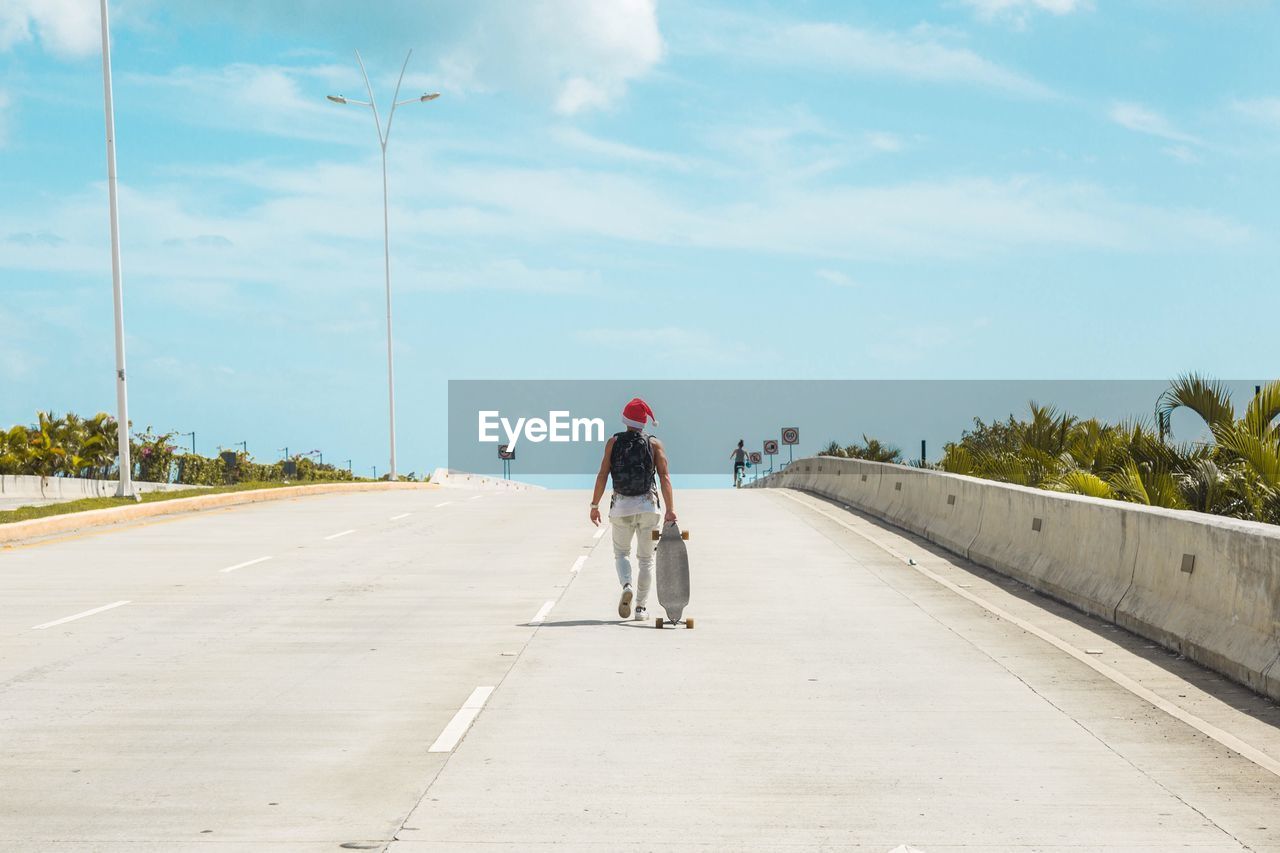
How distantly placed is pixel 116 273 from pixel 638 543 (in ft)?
72.3

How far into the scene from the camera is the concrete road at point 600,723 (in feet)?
21.5

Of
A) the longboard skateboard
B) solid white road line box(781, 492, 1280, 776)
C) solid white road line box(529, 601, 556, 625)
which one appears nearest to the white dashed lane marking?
solid white road line box(529, 601, 556, 625)

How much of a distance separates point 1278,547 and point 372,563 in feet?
40.9

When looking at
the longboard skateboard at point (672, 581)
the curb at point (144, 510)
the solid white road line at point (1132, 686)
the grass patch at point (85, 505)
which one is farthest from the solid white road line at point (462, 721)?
the grass patch at point (85, 505)

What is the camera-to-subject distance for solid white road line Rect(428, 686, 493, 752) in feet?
26.8

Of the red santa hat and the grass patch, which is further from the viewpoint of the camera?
the grass patch

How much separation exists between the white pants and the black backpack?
0.26 metres

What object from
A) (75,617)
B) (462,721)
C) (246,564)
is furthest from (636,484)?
(246,564)

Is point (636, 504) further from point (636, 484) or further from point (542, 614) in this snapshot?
point (542, 614)

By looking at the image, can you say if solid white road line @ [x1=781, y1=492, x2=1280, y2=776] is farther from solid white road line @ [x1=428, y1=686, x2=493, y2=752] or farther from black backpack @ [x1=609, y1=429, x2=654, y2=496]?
solid white road line @ [x1=428, y1=686, x2=493, y2=752]

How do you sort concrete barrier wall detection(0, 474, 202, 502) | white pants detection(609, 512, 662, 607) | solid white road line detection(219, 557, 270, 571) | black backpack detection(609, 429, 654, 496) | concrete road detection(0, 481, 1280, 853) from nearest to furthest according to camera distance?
concrete road detection(0, 481, 1280, 853) → black backpack detection(609, 429, 654, 496) → white pants detection(609, 512, 662, 607) → solid white road line detection(219, 557, 270, 571) → concrete barrier wall detection(0, 474, 202, 502)

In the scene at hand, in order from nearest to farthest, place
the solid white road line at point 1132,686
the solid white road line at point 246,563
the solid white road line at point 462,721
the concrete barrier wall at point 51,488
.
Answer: the solid white road line at point 1132,686, the solid white road line at point 462,721, the solid white road line at point 246,563, the concrete barrier wall at point 51,488

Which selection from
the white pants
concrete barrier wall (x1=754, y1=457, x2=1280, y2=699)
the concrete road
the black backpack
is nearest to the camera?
the concrete road

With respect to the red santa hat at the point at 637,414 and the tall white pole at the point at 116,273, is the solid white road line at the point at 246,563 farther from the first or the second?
the tall white pole at the point at 116,273
